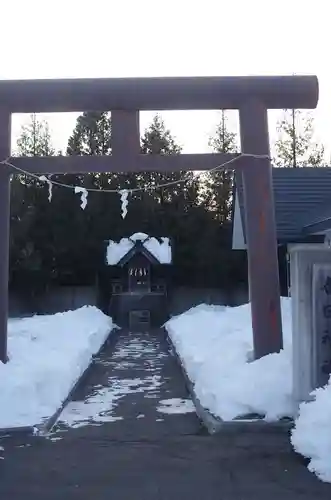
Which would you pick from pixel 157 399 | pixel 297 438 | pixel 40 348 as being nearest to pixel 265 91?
pixel 157 399

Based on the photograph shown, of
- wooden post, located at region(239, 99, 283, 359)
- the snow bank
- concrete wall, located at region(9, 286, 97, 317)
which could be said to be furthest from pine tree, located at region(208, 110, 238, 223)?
wooden post, located at region(239, 99, 283, 359)

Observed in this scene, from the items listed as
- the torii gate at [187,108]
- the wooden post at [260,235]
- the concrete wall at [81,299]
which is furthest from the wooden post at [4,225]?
the concrete wall at [81,299]

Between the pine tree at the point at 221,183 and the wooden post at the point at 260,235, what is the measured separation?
898 inches

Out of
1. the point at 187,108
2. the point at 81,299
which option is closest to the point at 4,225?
the point at 187,108

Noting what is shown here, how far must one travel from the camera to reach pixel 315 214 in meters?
15.6

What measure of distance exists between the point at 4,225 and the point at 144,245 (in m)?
15.3

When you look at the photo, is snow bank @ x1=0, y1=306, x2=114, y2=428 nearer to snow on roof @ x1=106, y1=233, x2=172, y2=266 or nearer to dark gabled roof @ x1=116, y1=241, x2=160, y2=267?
dark gabled roof @ x1=116, y1=241, x2=160, y2=267

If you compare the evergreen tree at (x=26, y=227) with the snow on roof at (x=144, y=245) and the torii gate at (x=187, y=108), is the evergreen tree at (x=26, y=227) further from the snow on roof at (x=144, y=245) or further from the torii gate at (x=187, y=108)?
the torii gate at (x=187, y=108)

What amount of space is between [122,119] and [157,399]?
14.8ft

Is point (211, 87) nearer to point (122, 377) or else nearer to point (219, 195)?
point (122, 377)

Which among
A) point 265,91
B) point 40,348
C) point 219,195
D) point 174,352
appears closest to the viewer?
point 265,91

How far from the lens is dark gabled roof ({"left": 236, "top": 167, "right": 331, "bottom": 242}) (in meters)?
15.5

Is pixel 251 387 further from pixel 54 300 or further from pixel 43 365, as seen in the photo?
pixel 54 300

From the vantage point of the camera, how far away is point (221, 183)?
34562 millimetres
